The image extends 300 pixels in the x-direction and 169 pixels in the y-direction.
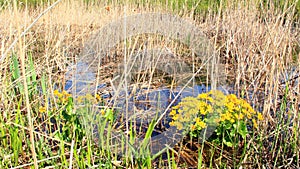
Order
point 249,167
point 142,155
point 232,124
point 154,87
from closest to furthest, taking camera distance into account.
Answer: point 142,155 < point 249,167 < point 232,124 < point 154,87

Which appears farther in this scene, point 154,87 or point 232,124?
point 154,87

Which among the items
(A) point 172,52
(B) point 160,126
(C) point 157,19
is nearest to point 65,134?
(B) point 160,126

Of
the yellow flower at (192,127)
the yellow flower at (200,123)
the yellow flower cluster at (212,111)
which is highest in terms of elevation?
the yellow flower cluster at (212,111)

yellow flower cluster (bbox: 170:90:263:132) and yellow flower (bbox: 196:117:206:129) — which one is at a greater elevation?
yellow flower cluster (bbox: 170:90:263:132)

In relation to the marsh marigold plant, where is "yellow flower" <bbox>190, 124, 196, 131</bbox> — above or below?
below

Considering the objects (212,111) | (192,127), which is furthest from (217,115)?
(192,127)

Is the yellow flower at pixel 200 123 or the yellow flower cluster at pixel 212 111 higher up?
the yellow flower cluster at pixel 212 111

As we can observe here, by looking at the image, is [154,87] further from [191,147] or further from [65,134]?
[65,134]

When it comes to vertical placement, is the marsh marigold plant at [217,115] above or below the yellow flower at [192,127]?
above

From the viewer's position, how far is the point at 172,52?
107 inches

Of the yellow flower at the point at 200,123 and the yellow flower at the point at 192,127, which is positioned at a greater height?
the yellow flower at the point at 200,123

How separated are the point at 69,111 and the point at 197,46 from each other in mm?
1248

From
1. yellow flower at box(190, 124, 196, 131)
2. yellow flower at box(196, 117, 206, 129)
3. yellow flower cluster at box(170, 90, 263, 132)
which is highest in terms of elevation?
yellow flower cluster at box(170, 90, 263, 132)

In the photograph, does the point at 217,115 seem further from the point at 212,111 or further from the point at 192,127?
the point at 192,127
